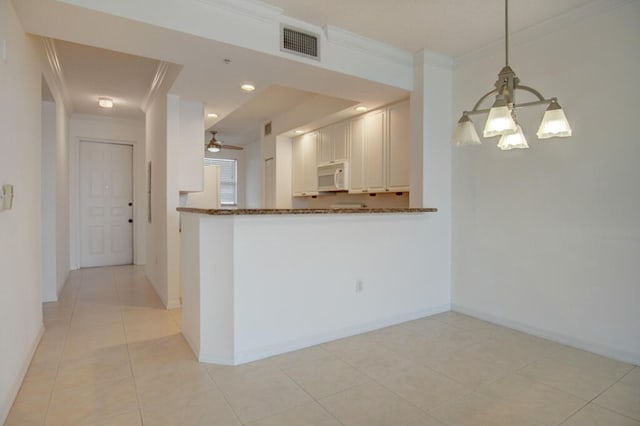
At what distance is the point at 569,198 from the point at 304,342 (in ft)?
7.97

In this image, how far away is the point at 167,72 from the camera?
12.3 feet

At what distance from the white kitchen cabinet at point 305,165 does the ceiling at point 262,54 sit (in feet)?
4.72

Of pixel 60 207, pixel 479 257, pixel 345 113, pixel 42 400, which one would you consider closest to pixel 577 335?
pixel 479 257

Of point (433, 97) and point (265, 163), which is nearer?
point (433, 97)

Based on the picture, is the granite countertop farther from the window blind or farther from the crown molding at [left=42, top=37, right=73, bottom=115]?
the window blind

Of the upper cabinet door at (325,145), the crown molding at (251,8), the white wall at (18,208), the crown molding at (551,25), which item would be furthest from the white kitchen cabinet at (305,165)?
the white wall at (18,208)

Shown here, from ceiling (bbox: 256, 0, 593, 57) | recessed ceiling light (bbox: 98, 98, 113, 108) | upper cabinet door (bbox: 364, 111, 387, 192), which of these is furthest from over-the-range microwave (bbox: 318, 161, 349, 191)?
→ recessed ceiling light (bbox: 98, 98, 113, 108)

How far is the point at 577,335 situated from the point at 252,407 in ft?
8.51

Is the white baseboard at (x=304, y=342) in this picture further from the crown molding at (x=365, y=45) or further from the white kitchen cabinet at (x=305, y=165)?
the white kitchen cabinet at (x=305, y=165)

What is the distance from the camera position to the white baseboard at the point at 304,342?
2.59 meters

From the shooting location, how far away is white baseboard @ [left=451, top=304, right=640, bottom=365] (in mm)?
2647

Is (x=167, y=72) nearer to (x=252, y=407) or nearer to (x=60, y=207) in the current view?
(x=60, y=207)

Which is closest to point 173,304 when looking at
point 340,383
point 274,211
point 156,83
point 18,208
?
point 18,208

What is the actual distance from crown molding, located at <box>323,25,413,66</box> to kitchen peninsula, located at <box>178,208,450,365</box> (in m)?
1.51
